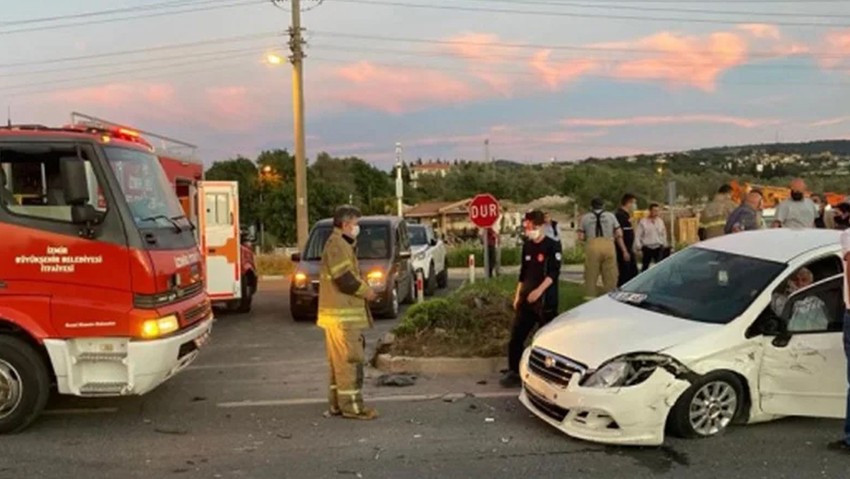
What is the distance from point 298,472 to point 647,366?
253 cm

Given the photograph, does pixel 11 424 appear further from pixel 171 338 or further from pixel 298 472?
pixel 298 472

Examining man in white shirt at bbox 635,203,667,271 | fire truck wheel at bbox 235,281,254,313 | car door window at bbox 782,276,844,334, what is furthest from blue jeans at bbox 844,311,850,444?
fire truck wheel at bbox 235,281,254,313

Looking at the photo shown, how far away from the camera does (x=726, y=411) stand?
19.6 ft

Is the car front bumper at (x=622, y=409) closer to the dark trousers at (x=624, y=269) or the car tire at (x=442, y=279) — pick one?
the dark trousers at (x=624, y=269)

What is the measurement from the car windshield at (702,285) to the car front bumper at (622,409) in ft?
2.54

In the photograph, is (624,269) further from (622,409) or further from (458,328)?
(622,409)

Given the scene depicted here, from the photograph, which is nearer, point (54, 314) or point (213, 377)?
point (54, 314)

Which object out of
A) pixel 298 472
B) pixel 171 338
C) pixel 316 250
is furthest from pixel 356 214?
pixel 316 250

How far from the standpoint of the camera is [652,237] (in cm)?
1390

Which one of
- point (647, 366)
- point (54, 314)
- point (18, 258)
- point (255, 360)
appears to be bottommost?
point (255, 360)

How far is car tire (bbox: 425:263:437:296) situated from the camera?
17516 millimetres

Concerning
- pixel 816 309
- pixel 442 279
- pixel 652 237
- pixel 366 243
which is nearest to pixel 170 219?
pixel 816 309

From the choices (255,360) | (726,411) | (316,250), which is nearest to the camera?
(726,411)

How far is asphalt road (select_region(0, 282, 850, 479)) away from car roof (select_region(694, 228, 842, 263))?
4.40 feet
